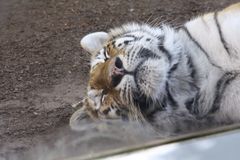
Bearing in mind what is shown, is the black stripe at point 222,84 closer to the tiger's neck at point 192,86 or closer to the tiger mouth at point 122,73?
the tiger's neck at point 192,86

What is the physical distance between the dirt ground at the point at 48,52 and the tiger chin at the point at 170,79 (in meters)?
0.12

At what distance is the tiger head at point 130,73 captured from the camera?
4.71 feet

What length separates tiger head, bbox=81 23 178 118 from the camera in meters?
1.43

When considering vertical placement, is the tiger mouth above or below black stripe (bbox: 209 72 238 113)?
above

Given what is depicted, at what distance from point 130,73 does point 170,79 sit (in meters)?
0.09

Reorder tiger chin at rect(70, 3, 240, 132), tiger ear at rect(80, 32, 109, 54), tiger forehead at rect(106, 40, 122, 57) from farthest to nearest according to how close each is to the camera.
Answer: tiger ear at rect(80, 32, 109, 54) < tiger forehead at rect(106, 40, 122, 57) < tiger chin at rect(70, 3, 240, 132)

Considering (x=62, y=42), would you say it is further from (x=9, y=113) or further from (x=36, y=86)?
(x=9, y=113)

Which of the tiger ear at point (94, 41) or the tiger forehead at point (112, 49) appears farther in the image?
the tiger ear at point (94, 41)

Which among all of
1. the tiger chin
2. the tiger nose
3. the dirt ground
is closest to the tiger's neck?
the tiger chin

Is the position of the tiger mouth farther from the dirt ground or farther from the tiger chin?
the dirt ground

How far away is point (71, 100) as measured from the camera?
1.66 metres

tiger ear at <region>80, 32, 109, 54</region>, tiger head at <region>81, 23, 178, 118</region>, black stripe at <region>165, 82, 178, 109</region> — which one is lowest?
black stripe at <region>165, 82, 178, 109</region>

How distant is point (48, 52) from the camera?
6.19 ft

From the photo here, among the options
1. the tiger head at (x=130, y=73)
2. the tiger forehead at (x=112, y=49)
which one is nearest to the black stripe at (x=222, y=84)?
the tiger head at (x=130, y=73)
